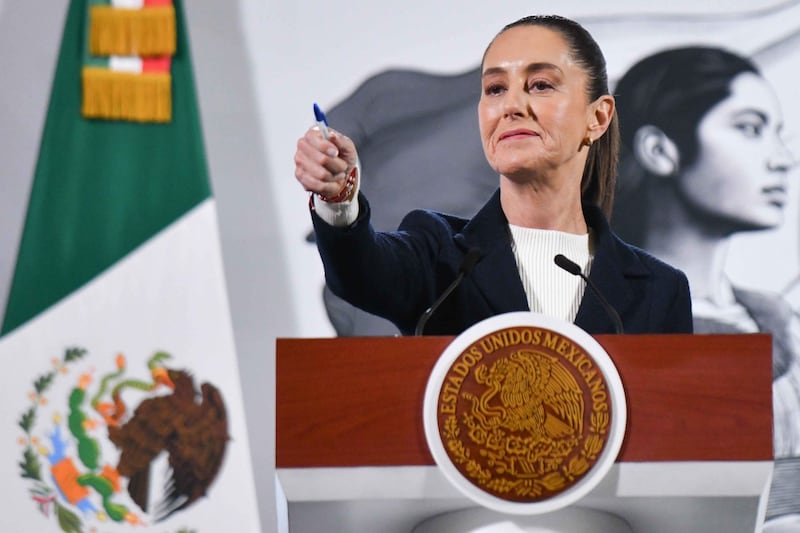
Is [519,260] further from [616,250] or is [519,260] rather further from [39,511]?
[39,511]

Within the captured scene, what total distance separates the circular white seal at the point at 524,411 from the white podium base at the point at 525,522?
4cm

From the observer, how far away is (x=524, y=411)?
58.2 inches

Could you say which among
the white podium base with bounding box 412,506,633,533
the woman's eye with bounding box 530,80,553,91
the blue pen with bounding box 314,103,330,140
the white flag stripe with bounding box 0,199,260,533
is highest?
the woman's eye with bounding box 530,80,553,91

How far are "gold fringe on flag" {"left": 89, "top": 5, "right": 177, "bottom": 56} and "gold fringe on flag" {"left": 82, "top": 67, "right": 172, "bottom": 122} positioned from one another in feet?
0.25

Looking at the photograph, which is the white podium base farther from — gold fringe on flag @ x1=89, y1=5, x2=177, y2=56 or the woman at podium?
gold fringe on flag @ x1=89, y1=5, x2=177, y2=56

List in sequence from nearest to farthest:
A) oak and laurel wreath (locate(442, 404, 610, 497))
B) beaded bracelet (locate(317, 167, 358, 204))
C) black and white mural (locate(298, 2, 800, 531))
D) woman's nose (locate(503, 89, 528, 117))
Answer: oak and laurel wreath (locate(442, 404, 610, 497)) < beaded bracelet (locate(317, 167, 358, 204)) < woman's nose (locate(503, 89, 528, 117)) < black and white mural (locate(298, 2, 800, 531))

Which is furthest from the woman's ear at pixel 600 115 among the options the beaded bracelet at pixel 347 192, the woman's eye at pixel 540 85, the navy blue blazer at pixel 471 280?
the beaded bracelet at pixel 347 192

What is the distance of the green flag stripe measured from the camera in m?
3.24

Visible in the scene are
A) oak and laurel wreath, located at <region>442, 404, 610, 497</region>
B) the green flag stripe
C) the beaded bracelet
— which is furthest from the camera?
the green flag stripe

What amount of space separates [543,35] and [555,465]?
1260 millimetres

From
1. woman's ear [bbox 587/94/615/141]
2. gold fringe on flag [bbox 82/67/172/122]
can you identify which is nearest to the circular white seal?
woman's ear [bbox 587/94/615/141]

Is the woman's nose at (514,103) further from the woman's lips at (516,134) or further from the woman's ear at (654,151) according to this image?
the woman's ear at (654,151)

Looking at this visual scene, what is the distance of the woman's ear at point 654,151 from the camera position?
3.53 metres

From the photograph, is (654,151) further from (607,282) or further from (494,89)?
(607,282)
